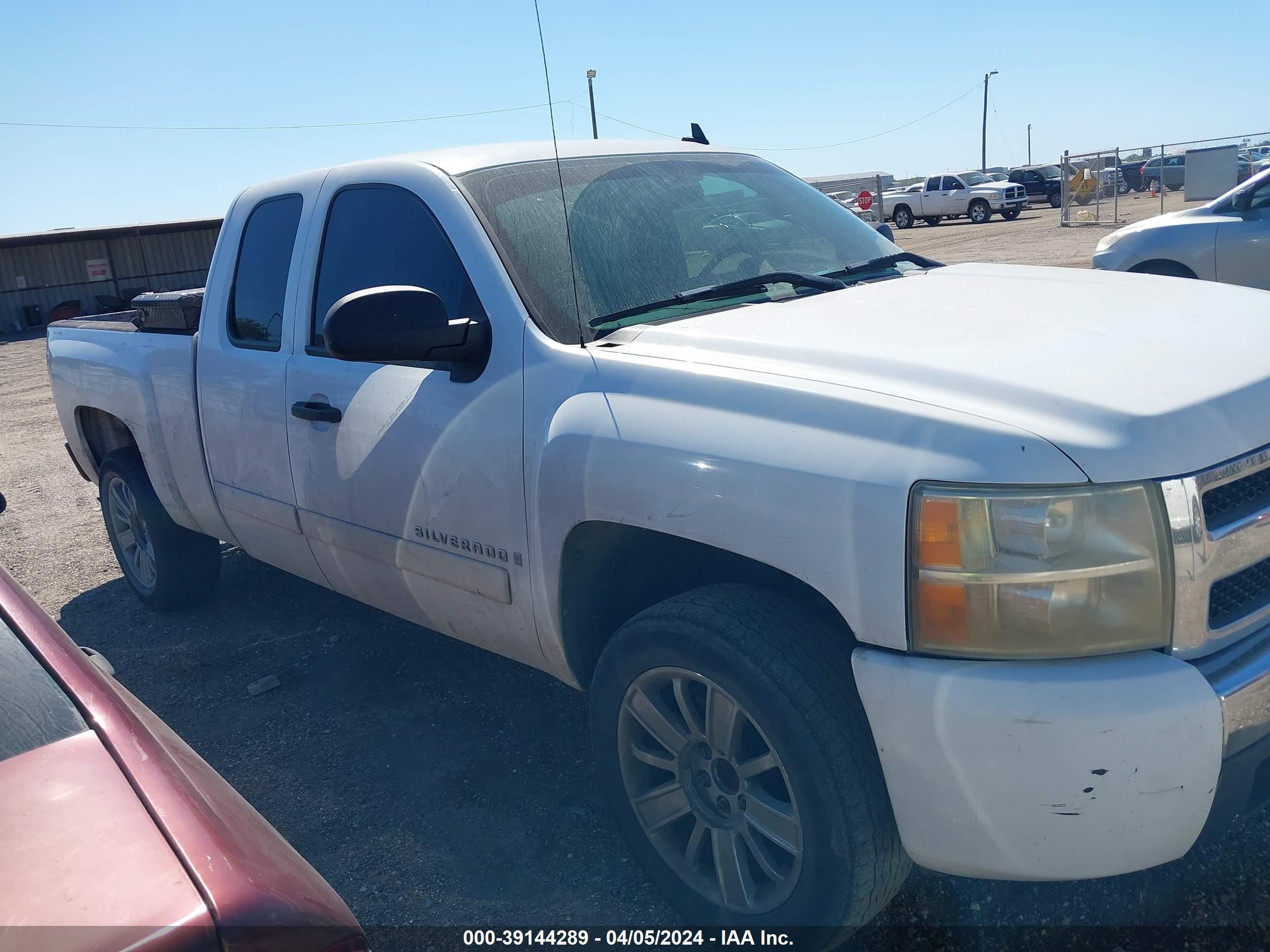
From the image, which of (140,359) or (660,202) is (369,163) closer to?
(660,202)

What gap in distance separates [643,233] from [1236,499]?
182cm

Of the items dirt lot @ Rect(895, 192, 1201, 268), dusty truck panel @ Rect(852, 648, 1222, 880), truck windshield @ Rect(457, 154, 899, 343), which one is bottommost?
dirt lot @ Rect(895, 192, 1201, 268)

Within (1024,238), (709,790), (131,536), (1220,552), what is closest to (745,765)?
(709,790)

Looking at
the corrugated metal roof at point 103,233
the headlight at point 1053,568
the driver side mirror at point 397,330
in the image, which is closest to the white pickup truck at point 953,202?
the corrugated metal roof at point 103,233

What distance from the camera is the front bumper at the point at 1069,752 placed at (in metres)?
1.91

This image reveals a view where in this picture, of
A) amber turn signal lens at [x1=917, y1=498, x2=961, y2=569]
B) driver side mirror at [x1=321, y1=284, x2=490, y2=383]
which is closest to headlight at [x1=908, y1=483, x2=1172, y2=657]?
amber turn signal lens at [x1=917, y1=498, x2=961, y2=569]

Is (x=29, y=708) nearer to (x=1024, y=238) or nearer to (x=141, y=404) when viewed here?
(x=141, y=404)

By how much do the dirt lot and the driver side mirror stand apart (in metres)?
12.2

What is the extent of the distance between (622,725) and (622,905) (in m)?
0.53

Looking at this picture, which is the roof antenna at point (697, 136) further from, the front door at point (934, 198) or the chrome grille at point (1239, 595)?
the front door at point (934, 198)

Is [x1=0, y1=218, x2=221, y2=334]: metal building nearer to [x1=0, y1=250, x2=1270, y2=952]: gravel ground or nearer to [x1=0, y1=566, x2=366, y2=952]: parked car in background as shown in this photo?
[x1=0, y1=250, x2=1270, y2=952]: gravel ground

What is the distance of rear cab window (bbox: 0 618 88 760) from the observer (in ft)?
4.93

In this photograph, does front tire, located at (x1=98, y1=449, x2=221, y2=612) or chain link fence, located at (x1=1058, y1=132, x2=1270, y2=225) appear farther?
chain link fence, located at (x1=1058, y1=132, x2=1270, y2=225)

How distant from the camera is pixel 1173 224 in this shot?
29.6ft
